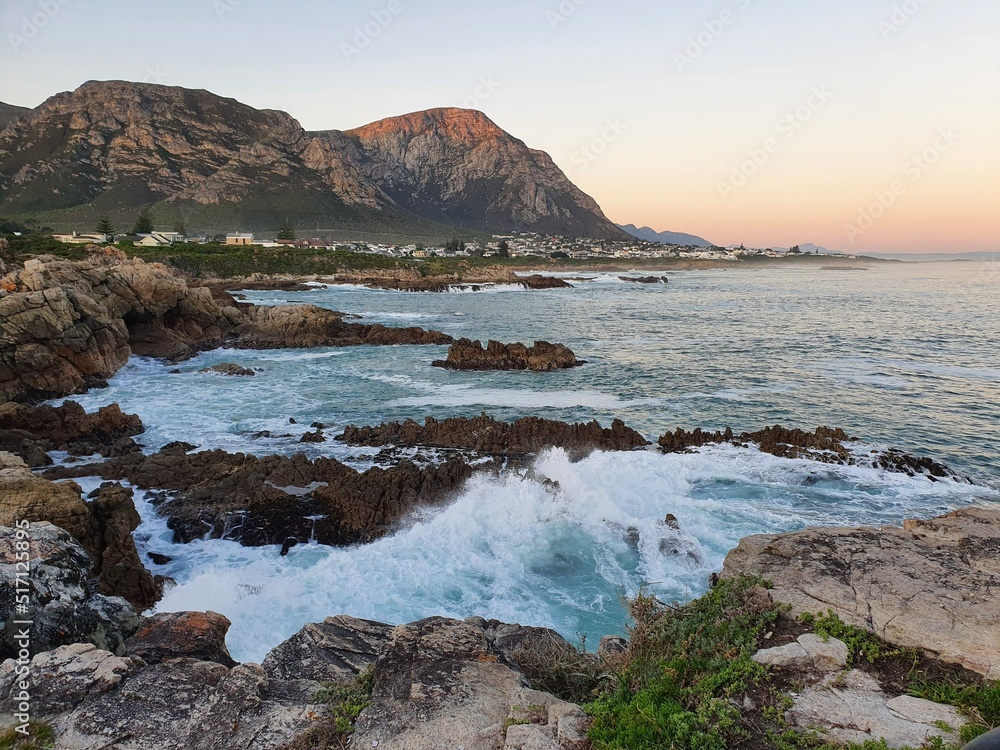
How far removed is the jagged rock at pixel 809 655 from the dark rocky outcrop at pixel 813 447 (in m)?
12.5

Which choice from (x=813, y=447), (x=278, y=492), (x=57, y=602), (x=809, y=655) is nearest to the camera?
(x=809, y=655)

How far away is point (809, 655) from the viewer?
19.2 ft

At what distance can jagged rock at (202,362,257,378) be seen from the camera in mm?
29469

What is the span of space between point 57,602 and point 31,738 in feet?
8.15

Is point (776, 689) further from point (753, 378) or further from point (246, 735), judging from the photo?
point (753, 378)

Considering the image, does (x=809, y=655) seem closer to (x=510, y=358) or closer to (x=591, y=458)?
(x=591, y=458)

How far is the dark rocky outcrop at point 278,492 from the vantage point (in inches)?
508

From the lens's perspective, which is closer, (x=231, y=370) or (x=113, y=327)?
(x=113, y=327)

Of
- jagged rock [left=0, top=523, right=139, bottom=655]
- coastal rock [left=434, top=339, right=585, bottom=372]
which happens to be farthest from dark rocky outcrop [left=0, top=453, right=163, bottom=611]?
coastal rock [left=434, top=339, right=585, bottom=372]

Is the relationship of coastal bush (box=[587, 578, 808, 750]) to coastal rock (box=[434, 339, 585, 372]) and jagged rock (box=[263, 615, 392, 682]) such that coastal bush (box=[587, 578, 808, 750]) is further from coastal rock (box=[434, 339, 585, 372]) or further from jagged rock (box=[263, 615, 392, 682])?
coastal rock (box=[434, 339, 585, 372])

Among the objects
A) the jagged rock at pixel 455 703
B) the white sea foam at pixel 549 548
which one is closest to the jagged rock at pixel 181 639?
the white sea foam at pixel 549 548

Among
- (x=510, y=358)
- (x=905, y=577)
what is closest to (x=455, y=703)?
(x=905, y=577)

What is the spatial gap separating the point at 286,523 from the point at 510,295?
79.5 meters

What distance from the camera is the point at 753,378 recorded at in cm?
2944
